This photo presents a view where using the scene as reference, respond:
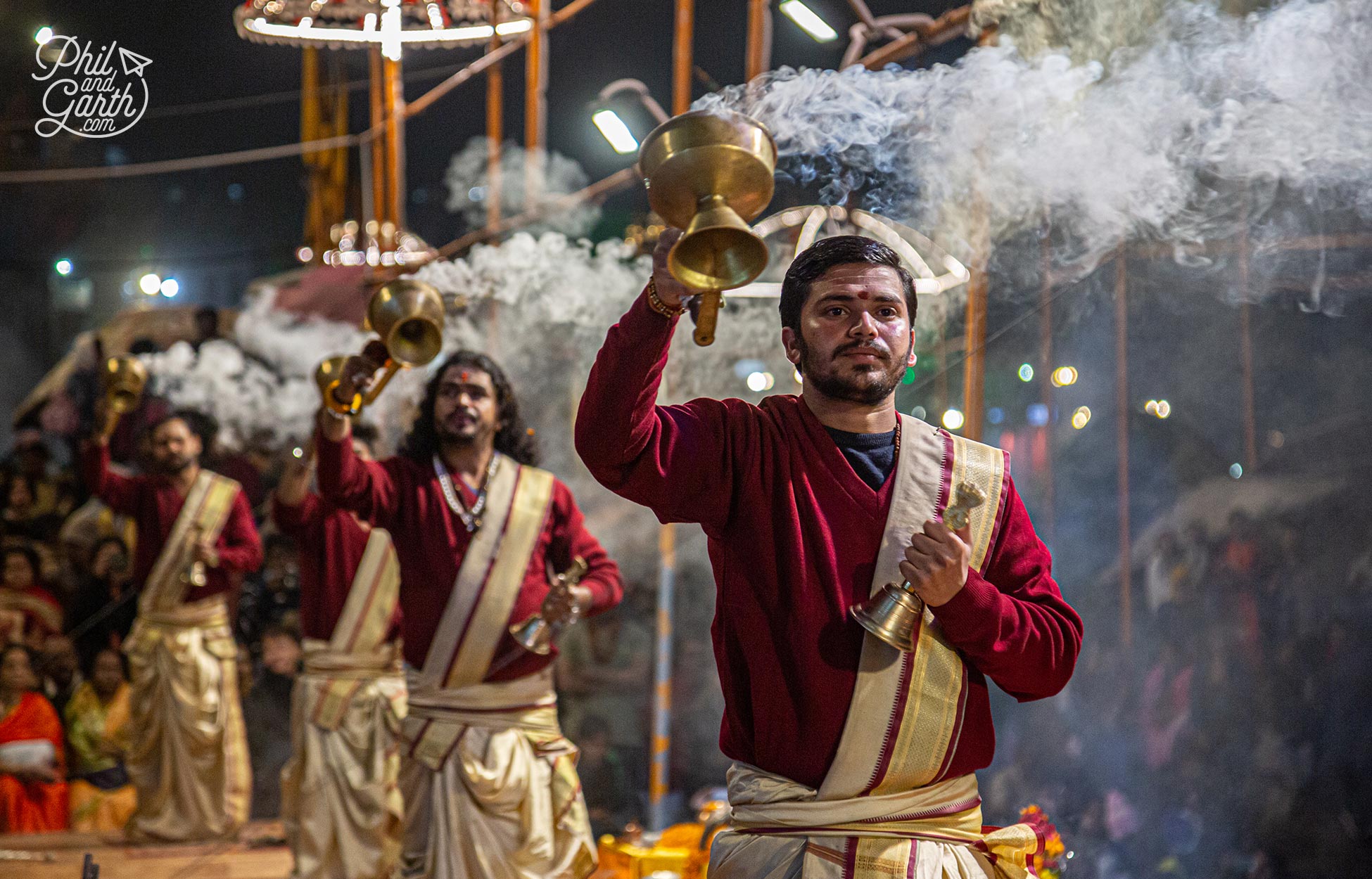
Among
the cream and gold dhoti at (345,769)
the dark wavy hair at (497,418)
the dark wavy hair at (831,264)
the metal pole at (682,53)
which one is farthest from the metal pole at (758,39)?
the dark wavy hair at (831,264)

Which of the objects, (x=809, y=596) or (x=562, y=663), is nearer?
(x=809, y=596)

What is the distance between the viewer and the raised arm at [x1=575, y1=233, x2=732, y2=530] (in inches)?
76.5

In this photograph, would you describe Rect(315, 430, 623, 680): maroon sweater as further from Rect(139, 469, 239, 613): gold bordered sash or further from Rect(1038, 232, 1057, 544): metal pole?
Rect(139, 469, 239, 613): gold bordered sash

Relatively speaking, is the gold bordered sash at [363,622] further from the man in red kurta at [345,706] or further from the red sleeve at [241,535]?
the red sleeve at [241,535]

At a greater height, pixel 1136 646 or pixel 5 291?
pixel 5 291

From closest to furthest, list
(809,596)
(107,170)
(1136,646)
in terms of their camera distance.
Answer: (809,596), (1136,646), (107,170)

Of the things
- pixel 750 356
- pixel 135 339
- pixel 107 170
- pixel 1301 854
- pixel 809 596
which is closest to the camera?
pixel 809 596

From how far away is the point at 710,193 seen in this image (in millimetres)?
1874

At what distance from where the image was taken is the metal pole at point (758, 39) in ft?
16.5

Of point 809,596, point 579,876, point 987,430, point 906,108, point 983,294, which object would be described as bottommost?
point 579,876

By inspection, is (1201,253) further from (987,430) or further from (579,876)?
(579,876)

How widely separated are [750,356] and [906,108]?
5.11ft

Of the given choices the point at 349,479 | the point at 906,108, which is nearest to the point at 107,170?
the point at 349,479

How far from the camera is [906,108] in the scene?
3885mm
